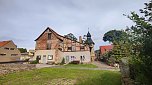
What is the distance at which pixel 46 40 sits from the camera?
5100 centimetres

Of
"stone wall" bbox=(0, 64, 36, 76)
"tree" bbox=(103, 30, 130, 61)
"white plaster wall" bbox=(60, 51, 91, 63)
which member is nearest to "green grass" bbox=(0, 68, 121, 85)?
"tree" bbox=(103, 30, 130, 61)

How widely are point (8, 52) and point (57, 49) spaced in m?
23.2

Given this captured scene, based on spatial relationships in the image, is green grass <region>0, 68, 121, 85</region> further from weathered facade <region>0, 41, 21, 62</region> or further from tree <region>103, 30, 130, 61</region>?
weathered facade <region>0, 41, 21, 62</region>

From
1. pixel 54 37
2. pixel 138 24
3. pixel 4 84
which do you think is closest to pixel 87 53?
pixel 54 37

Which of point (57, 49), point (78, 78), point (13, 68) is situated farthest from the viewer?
point (57, 49)

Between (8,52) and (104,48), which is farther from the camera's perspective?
(104,48)

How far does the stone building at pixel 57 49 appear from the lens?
159 feet

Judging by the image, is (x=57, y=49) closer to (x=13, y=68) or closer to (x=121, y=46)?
(x=13, y=68)

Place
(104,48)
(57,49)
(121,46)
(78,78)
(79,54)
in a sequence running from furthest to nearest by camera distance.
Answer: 1. (104,48)
2. (57,49)
3. (79,54)
4. (121,46)
5. (78,78)

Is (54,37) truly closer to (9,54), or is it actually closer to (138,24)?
(9,54)

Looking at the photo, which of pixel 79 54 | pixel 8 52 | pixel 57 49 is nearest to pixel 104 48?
pixel 79 54

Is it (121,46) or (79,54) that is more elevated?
(121,46)

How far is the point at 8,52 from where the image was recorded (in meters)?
63.4

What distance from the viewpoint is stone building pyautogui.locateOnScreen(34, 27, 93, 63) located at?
4859cm
